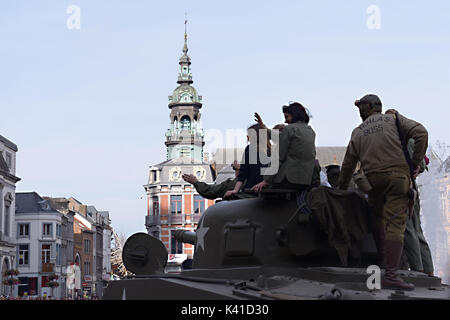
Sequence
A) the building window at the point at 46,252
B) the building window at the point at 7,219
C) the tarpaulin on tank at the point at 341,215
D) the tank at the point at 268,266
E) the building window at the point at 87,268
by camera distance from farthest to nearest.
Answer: the building window at the point at 87,268, the building window at the point at 46,252, the building window at the point at 7,219, the tarpaulin on tank at the point at 341,215, the tank at the point at 268,266

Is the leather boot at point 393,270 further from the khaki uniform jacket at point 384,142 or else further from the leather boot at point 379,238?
the khaki uniform jacket at point 384,142

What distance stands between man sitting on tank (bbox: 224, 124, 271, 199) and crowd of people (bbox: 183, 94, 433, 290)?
0.06 meters

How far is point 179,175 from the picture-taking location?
243ft

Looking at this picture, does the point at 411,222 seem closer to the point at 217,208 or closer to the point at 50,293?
the point at 217,208

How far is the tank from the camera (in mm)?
7109

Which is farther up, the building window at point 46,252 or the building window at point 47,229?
the building window at point 47,229

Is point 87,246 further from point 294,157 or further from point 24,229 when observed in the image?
point 294,157

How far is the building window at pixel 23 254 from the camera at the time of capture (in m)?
77.8

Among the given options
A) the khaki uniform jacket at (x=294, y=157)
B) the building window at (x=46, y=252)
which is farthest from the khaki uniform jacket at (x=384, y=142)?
the building window at (x=46, y=252)

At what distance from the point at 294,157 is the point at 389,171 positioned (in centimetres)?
101

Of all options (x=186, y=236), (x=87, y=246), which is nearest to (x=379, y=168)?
(x=186, y=236)

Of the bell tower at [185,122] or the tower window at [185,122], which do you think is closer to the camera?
the bell tower at [185,122]
